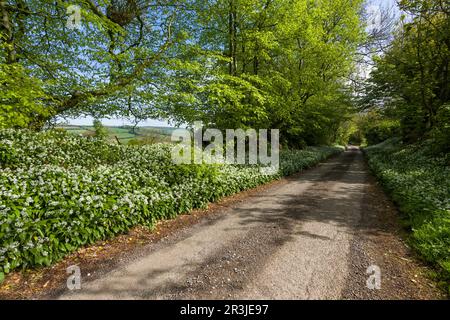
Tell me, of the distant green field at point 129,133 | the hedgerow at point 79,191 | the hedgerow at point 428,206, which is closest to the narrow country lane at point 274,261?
the hedgerow at point 428,206

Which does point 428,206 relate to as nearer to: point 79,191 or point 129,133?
point 79,191

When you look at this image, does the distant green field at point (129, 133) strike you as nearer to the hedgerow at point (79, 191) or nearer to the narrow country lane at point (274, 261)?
the hedgerow at point (79, 191)

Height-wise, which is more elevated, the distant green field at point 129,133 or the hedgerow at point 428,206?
the distant green field at point 129,133

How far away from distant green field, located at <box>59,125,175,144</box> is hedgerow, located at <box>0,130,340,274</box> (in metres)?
0.99

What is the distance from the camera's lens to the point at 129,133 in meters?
12.2

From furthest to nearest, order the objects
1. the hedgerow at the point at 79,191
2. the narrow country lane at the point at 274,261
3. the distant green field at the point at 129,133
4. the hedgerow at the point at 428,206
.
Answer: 1. the distant green field at the point at 129,133
2. the hedgerow at the point at 428,206
3. the hedgerow at the point at 79,191
4. the narrow country lane at the point at 274,261

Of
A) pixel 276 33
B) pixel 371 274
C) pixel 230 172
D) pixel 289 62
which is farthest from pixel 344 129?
pixel 371 274

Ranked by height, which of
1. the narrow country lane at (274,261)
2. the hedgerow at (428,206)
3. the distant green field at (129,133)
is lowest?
the narrow country lane at (274,261)

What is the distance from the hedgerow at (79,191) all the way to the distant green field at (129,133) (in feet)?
3.26

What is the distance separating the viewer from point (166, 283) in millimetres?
3633

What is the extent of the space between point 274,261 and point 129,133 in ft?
34.1

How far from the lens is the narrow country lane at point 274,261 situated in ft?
11.3

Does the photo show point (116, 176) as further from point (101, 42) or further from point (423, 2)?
point (423, 2)
